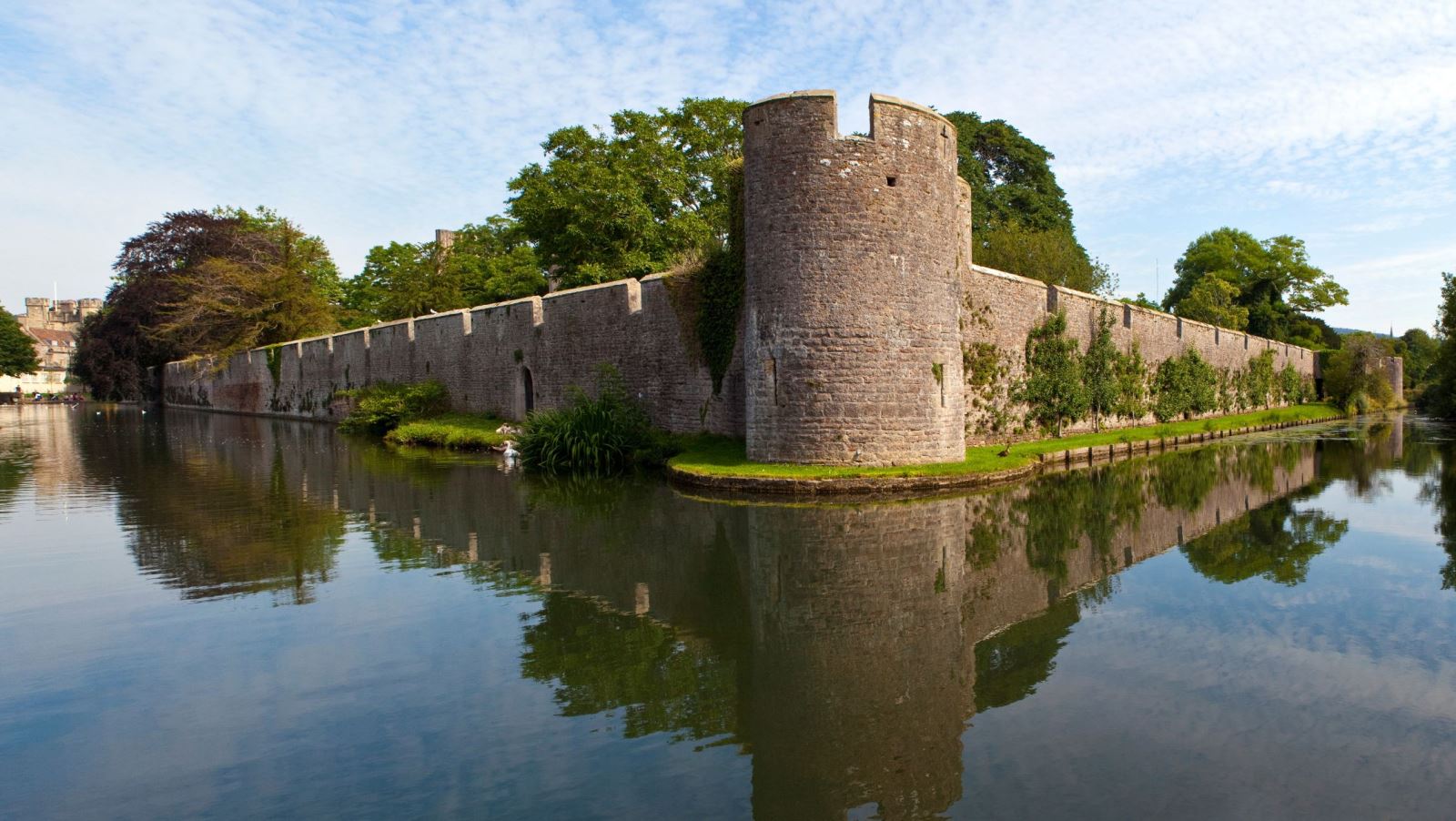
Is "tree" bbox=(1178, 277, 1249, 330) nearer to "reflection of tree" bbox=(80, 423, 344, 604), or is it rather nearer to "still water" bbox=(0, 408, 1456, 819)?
"still water" bbox=(0, 408, 1456, 819)

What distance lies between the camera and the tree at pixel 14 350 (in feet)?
200

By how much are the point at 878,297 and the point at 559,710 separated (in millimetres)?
9047

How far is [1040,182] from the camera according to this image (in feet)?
127

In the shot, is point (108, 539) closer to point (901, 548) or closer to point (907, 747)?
point (901, 548)

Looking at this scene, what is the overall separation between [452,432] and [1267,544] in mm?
16877

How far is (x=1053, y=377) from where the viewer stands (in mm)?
19094

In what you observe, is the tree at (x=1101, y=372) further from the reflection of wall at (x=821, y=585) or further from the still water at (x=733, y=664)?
the still water at (x=733, y=664)

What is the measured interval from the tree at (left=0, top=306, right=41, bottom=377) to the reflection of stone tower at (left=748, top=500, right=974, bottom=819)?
74.1m

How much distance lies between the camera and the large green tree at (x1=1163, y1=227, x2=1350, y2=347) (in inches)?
1876

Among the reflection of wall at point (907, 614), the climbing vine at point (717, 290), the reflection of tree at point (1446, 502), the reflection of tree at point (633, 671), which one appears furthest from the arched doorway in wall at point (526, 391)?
the reflection of tree at point (1446, 502)

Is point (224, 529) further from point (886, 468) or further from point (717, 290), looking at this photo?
A: point (717, 290)

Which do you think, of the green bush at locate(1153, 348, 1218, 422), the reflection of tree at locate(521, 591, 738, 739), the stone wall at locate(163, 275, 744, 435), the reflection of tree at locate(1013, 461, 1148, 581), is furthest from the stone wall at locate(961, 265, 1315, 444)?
the reflection of tree at locate(521, 591, 738, 739)

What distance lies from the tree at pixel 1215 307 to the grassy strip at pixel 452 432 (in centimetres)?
3811

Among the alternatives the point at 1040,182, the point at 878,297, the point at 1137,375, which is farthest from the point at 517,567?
the point at 1040,182
